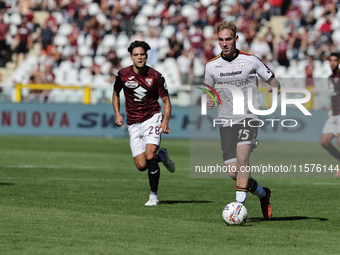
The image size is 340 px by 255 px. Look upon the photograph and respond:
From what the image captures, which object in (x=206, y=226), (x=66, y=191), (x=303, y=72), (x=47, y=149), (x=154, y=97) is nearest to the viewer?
(x=206, y=226)

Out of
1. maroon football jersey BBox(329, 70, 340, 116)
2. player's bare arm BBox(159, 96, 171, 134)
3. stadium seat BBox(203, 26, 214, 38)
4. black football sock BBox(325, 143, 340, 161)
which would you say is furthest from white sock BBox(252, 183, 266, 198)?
stadium seat BBox(203, 26, 214, 38)

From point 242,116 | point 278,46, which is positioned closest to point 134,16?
point 278,46

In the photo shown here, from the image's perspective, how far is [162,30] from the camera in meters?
28.5

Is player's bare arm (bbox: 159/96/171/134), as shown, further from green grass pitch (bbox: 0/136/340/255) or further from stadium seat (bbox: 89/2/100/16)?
stadium seat (bbox: 89/2/100/16)

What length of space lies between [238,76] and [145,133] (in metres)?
2.26

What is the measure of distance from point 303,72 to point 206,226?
63.6ft

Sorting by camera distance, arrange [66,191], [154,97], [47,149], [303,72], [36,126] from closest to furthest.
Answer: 1. [154,97]
2. [66,191]
3. [47,149]
4. [36,126]
5. [303,72]

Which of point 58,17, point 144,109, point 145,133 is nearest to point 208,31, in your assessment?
point 58,17

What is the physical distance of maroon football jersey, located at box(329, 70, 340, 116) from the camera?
13391mm

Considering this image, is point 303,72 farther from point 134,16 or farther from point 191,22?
point 134,16

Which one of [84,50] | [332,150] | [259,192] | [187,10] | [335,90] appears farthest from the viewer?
[187,10]

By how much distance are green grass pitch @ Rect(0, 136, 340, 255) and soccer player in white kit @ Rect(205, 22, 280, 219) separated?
1.95 feet

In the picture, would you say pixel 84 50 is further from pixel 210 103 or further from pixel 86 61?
pixel 210 103

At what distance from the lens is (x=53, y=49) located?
27938 mm
